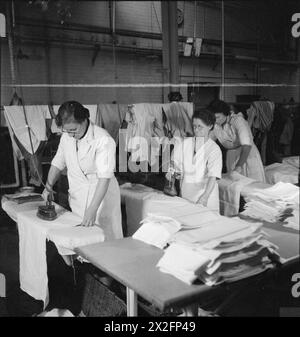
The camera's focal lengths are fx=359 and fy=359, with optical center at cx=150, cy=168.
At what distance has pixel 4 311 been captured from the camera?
249 centimetres

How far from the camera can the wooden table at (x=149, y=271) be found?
1267 millimetres

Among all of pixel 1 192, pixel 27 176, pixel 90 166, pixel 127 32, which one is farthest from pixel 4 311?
pixel 127 32

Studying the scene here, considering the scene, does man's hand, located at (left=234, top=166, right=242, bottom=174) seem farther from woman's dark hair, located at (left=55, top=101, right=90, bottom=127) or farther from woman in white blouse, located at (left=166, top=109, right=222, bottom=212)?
woman's dark hair, located at (left=55, top=101, right=90, bottom=127)

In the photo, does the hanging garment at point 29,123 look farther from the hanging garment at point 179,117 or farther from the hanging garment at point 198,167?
the hanging garment at point 198,167

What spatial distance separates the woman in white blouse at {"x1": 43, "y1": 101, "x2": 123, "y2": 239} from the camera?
223 cm

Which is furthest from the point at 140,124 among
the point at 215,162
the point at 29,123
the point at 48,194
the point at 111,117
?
the point at 48,194

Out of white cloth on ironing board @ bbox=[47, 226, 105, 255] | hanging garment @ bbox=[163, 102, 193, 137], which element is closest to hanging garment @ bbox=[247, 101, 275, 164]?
hanging garment @ bbox=[163, 102, 193, 137]

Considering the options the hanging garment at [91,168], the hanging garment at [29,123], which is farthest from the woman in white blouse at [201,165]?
the hanging garment at [29,123]

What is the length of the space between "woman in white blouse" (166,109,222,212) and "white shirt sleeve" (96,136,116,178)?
554 mm

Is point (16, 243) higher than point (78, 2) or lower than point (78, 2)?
lower

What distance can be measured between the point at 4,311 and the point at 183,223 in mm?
1582

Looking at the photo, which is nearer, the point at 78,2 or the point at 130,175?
the point at 130,175
